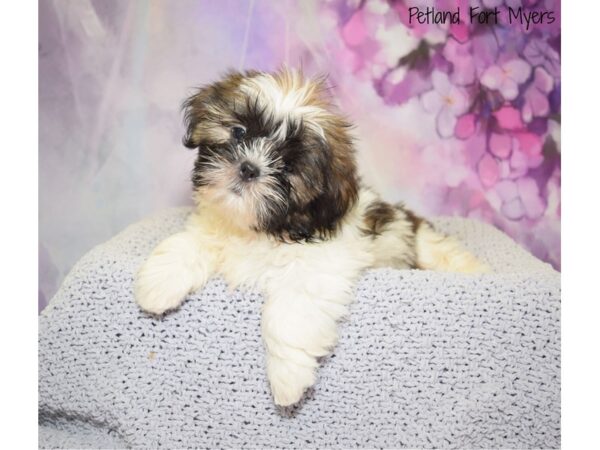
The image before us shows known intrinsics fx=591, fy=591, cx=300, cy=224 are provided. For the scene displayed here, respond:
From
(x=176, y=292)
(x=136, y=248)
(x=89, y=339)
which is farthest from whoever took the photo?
(x=136, y=248)

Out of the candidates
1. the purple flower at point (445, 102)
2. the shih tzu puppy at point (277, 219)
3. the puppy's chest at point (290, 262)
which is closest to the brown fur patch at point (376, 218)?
the shih tzu puppy at point (277, 219)

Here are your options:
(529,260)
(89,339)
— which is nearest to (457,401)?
(529,260)

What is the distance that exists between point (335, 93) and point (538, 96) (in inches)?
46.6

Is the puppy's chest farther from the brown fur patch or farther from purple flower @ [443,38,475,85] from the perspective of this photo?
purple flower @ [443,38,475,85]

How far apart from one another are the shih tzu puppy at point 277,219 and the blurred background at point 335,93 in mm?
946

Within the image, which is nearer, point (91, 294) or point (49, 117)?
point (91, 294)

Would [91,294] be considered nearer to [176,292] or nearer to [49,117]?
[176,292]

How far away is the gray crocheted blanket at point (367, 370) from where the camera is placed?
2348mm

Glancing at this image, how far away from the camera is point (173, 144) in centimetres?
388

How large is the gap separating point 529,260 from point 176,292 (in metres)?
1.89

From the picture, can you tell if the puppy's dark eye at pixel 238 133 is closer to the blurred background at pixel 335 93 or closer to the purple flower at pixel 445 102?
the blurred background at pixel 335 93

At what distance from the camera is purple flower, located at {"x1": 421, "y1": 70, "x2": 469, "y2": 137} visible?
12.1 feet

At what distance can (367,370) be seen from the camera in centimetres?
234

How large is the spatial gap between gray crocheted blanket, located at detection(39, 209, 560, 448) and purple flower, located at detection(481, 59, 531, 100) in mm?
1457
